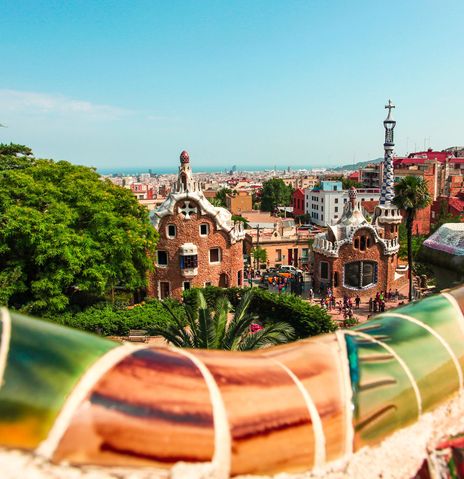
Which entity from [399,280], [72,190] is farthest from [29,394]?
[399,280]

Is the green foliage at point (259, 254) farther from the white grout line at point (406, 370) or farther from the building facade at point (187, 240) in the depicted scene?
the white grout line at point (406, 370)

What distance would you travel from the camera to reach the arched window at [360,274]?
30703mm

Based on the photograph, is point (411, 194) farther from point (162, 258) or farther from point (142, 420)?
point (142, 420)

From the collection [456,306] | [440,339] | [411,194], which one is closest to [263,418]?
[440,339]

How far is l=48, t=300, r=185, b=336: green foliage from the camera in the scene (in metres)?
21.4

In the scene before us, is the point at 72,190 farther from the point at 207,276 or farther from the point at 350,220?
the point at 350,220

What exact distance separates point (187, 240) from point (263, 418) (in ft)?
86.5

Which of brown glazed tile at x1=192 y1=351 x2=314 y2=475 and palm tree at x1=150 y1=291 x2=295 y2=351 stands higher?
brown glazed tile at x1=192 y1=351 x2=314 y2=475

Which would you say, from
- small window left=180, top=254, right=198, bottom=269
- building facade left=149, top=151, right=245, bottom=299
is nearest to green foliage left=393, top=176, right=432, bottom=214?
building facade left=149, top=151, right=245, bottom=299

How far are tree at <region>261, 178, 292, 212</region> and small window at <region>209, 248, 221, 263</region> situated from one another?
6514 cm

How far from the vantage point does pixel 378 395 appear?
257 centimetres

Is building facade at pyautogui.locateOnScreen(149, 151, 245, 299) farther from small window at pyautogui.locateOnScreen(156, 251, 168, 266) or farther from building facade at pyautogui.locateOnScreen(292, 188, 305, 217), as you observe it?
building facade at pyautogui.locateOnScreen(292, 188, 305, 217)

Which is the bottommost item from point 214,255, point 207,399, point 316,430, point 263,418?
point 214,255

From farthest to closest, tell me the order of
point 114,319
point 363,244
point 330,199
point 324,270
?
point 330,199, point 324,270, point 363,244, point 114,319
